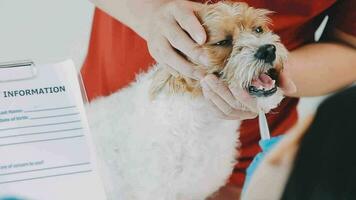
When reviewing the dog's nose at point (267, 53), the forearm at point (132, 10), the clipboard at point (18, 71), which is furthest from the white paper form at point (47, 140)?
the dog's nose at point (267, 53)

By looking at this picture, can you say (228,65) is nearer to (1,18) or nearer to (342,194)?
(342,194)

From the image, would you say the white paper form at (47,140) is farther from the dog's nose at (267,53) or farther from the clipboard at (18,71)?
the dog's nose at (267,53)

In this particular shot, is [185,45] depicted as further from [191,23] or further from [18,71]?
[18,71]

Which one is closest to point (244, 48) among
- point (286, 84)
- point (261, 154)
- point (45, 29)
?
point (286, 84)

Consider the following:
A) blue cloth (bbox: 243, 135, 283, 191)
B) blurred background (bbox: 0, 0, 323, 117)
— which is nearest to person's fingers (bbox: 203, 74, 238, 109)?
blue cloth (bbox: 243, 135, 283, 191)

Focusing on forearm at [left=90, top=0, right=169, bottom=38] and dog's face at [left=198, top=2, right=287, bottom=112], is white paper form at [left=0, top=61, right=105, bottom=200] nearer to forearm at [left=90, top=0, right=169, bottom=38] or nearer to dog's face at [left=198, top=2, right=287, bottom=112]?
forearm at [left=90, top=0, right=169, bottom=38]

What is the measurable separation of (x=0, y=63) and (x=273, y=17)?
492mm

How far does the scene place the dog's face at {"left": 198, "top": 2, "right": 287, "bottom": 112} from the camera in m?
0.77

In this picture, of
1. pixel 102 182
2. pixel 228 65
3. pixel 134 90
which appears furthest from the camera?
pixel 102 182

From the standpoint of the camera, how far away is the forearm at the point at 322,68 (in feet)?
2.74

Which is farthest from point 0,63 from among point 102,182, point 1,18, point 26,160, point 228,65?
point 228,65

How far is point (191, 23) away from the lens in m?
0.79

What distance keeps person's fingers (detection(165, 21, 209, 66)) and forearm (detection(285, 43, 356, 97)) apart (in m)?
0.15

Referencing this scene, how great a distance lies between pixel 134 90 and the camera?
900 millimetres
